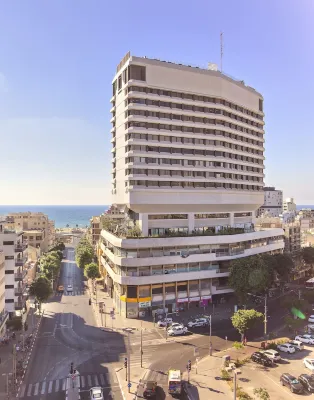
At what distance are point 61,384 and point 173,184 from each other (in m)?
58.1

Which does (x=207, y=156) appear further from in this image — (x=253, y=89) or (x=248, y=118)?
(x=253, y=89)

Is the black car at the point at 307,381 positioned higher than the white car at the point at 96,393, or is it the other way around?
the white car at the point at 96,393

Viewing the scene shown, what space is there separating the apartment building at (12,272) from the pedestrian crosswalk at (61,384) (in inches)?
1213

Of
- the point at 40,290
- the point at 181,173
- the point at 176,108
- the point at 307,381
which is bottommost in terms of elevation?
the point at 307,381

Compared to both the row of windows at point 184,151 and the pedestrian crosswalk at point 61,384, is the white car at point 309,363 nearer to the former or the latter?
the pedestrian crosswalk at point 61,384

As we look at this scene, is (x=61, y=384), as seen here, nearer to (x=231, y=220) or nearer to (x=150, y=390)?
(x=150, y=390)

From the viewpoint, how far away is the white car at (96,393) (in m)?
47.3

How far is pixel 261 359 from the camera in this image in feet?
193

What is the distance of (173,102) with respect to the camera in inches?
3903

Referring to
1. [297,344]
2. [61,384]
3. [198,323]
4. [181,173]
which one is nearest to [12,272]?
[61,384]

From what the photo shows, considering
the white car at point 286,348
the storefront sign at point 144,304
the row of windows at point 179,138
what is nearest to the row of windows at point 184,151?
the row of windows at point 179,138

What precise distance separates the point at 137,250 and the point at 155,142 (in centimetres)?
2784

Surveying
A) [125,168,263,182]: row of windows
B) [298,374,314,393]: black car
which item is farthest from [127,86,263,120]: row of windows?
[298,374,314,393]: black car

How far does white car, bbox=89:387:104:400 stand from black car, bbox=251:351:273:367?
82.1ft
